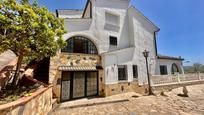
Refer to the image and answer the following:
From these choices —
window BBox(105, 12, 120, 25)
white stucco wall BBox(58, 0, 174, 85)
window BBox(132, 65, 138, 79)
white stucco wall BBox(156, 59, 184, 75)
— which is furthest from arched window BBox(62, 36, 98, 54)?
white stucco wall BBox(156, 59, 184, 75)

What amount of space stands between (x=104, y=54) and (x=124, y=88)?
4.98 metres

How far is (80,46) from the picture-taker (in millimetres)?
13867

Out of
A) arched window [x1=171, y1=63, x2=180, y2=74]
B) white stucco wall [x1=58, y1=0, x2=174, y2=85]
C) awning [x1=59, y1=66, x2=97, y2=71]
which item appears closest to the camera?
awning [x1=59, y1=66, x2=97, y2=71]

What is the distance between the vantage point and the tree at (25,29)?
5.58 meters

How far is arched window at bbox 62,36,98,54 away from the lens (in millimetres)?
13244

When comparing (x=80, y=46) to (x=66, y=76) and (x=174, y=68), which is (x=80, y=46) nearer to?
(x=66, y=76)

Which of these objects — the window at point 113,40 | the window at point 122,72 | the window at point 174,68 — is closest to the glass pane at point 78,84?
the window at point 122,72

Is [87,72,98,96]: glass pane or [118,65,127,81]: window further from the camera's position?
[118,65,127,81]: window

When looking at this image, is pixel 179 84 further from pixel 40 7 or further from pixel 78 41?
pixel 40 7

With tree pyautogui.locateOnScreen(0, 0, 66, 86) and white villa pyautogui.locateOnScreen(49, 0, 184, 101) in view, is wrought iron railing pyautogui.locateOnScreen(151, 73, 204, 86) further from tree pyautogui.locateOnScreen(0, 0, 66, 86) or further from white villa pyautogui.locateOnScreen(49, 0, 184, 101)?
tree pyautogui.locateOnScreen(0, 0, 66, 86)

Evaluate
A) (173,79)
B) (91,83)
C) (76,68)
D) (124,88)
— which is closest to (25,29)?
(76,68)

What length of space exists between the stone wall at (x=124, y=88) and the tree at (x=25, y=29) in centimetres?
822

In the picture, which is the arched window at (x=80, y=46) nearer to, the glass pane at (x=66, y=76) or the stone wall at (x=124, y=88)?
the glass pane at (x=66, y=76)

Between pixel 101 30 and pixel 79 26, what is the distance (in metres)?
3.01
